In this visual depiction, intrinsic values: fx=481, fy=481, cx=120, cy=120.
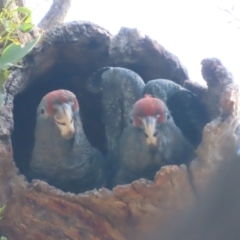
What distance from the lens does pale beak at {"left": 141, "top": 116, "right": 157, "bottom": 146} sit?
1033 millimetres

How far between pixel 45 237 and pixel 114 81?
0.46 m

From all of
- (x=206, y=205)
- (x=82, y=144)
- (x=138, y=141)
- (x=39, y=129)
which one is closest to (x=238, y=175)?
(x=206, y=205)

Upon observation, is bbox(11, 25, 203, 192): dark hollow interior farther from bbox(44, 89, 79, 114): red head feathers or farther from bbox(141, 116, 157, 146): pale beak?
bbox(141, 116, 157, 146): pale beak

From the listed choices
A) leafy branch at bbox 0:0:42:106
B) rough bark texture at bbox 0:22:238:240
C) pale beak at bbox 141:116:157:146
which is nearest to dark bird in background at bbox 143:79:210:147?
rough bark texture at bbox 0:22:238:240

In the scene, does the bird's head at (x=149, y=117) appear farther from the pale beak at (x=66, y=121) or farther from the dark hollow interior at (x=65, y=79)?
the dark hollow interior at (x=65, y=79)

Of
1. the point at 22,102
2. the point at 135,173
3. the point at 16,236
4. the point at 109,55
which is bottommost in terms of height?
the point at 16,236

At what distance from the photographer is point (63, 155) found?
44.3 inches

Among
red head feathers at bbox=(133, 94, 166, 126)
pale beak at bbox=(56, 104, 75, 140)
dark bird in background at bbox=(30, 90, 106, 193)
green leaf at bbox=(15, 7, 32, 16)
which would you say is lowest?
dark bird in background at bbox=(30, 90, 106, 193)

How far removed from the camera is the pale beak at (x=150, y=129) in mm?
1033

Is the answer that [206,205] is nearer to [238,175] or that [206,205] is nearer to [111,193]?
[238,175]

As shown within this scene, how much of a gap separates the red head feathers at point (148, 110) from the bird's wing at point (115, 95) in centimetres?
20

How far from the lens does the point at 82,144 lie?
1142 mm

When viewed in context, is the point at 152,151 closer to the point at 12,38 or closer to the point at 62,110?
the point at 62,110

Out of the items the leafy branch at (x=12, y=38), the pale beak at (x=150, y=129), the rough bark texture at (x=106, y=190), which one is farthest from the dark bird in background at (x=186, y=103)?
the leafy branch at (x=12, y=38)
